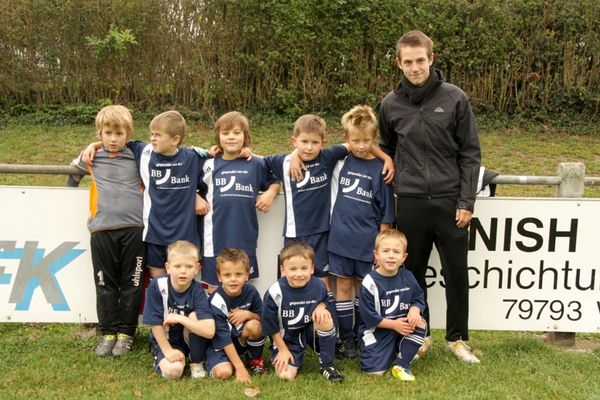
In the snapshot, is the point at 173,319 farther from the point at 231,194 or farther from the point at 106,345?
the point at 231,194

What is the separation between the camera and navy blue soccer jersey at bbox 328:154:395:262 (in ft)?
16.1

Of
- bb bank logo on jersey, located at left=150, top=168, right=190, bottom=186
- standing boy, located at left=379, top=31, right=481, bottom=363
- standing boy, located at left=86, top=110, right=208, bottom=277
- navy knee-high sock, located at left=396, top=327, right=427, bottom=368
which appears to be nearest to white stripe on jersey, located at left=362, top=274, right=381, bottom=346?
navy knee-high sock, located at left=396, top=327, right=427, bottom=368

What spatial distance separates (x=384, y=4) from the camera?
472 inches

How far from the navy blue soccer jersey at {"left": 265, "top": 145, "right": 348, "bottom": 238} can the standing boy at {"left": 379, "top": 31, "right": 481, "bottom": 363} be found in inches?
18.9

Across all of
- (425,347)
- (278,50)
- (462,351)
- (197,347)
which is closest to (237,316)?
(197,347)

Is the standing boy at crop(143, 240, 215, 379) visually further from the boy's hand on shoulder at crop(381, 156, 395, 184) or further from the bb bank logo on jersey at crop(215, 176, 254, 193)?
the boy's hand on shoulder at crop(381, 156, 395, 184)

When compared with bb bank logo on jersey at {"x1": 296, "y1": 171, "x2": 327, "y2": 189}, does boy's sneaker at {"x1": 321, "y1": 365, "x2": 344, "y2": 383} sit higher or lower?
lower

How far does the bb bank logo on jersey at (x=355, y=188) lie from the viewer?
16.2 ft

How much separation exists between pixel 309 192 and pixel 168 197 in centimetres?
97

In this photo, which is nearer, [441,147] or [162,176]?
[441,147]

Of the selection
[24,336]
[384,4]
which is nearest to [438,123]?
[24,336]

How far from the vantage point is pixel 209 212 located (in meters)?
4.98

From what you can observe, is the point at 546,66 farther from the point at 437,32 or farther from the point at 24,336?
the point at 24,336

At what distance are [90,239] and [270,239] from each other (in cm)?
130
